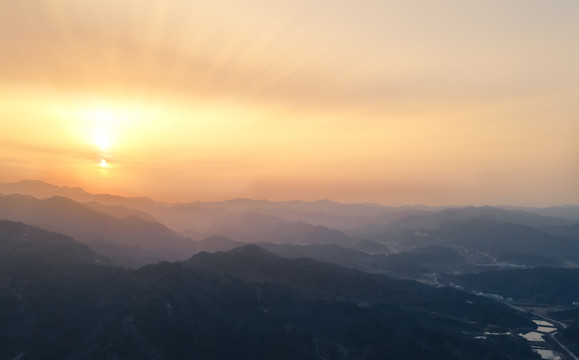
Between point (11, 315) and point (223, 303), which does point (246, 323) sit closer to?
point (223, 303)

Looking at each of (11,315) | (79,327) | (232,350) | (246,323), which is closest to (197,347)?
(232,350)

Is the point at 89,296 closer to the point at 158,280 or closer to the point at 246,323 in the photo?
the point at 158,280

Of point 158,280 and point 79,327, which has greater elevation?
point 158,280

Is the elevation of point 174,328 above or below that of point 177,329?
above

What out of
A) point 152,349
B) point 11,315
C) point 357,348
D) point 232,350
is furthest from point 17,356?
point 357,348

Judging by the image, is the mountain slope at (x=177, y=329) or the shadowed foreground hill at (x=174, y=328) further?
the shadowed foreground hill at (x=174, y=328)

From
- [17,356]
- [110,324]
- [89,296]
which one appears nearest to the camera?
[17,356]

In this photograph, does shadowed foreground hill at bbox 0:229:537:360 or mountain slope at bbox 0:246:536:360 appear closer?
mountain slope at bbox 0:246:536:360

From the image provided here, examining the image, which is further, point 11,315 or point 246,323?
point 246,323

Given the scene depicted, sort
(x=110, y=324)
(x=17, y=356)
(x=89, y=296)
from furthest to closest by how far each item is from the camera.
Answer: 1. (x=89, y=296)
2. (x=110, y=324)
3. (x=17, y=356)
